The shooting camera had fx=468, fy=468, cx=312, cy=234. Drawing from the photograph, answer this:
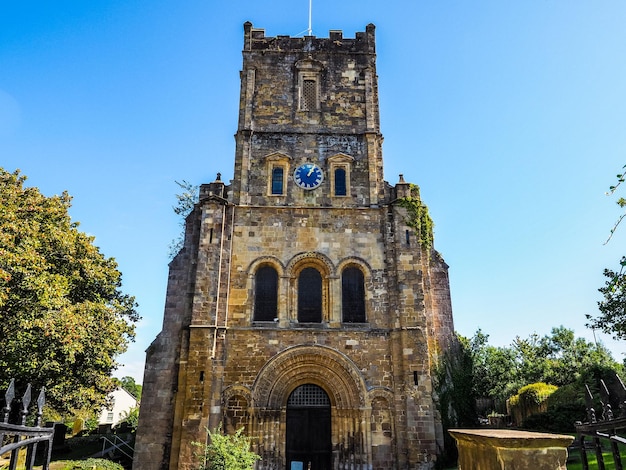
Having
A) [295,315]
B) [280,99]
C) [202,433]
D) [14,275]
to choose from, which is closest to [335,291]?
[295,315]

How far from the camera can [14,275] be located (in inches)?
637

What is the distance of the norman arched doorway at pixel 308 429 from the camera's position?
17752 mm

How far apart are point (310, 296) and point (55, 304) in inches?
385

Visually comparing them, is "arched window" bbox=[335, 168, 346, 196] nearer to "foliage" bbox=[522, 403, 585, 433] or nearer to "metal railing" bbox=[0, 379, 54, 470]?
"foliage" bbox=[522, 403, 585, 433]

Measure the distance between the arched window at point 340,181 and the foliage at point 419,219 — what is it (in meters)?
2.69

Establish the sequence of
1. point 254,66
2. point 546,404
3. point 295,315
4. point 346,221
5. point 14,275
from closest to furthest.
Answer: point 14,275 < point 295,315 < point 346,221 < point 546,404 < point 254,66

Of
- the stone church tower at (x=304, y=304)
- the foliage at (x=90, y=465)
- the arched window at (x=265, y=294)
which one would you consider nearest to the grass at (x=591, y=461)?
the stone church tower at (x=304, y=304)

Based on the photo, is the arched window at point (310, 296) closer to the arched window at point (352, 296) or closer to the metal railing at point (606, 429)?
the arched window at point (352, 296)

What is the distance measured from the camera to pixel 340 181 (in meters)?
21.9

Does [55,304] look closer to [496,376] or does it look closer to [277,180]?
[277,180]

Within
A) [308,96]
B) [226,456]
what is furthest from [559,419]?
[308,96]

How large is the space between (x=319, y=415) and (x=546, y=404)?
1162 cm

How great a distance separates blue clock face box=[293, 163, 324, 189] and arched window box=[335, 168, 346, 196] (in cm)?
73

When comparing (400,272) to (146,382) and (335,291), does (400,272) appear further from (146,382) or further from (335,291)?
(146,382)
